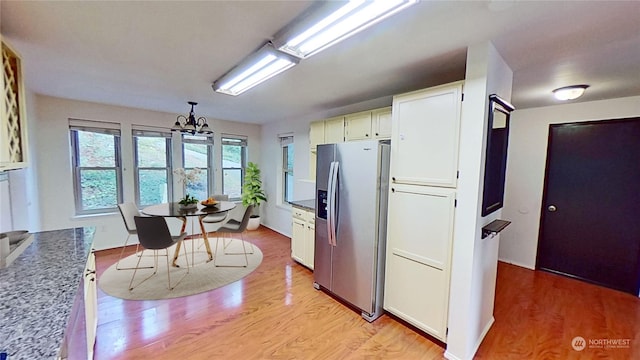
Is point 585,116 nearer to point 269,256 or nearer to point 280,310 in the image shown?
point 280,310

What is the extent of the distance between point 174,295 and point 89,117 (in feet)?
10.2

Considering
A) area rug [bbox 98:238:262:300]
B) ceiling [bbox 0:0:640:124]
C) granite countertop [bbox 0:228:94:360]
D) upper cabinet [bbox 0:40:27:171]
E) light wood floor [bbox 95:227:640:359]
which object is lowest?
light wood floor [bbox 95:227:640:359]

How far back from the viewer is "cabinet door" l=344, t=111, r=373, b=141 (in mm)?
2926

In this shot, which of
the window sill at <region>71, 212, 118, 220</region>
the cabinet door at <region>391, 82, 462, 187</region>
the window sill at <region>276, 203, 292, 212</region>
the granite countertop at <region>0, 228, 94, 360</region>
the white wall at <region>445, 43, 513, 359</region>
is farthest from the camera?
the window sill at <region>276, 203, 292, 212</region>

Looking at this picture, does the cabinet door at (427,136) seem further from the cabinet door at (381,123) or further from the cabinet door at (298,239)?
the cabinet door at (298,239)

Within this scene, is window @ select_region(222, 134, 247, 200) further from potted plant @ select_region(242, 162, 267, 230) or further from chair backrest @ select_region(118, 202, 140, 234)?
chair backrest @ select_region(118, 202, 140, 234)

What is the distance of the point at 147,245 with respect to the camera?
2891 millimetres

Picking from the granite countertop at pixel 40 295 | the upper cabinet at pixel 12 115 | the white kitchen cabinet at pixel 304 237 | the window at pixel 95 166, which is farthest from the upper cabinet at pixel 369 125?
the window at pixel 95 166

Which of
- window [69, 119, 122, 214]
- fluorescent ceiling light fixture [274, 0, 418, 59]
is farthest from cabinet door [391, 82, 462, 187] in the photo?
window [69, 119, 122, 214]

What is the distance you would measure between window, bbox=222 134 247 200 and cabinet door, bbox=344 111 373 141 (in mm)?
3074

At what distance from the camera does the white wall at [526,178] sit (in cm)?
346

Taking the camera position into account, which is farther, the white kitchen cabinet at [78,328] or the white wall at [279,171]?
the white wall at [279,171]

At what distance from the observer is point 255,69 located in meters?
2.11

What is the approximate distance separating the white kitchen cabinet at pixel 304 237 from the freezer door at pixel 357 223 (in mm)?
689
